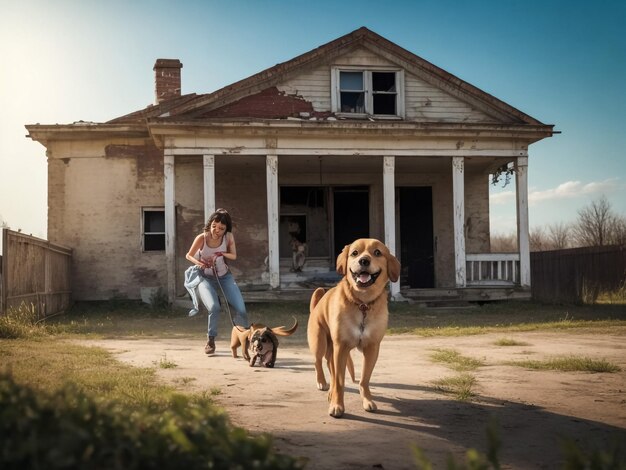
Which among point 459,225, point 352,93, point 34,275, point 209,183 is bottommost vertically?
point 34,275

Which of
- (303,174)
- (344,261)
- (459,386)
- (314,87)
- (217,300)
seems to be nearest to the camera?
(344,261)

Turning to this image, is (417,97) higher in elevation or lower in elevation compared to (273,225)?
higher

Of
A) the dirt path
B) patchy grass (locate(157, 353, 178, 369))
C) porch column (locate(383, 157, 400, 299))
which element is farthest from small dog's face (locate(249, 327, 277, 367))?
porch column (locate(383, 157, 400, 299))

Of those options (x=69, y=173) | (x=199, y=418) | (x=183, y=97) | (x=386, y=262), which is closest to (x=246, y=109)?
(x=183, y=97)

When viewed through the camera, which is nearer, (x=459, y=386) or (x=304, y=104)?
(x=459, y=386)

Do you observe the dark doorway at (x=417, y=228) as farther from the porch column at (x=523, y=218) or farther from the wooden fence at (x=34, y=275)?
the wooden fence at (x=34, y=275)

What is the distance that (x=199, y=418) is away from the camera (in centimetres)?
193

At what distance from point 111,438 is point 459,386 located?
4.41 metres

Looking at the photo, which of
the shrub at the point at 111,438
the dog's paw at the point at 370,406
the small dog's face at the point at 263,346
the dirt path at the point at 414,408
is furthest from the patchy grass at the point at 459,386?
the shrub at the point at 111,438

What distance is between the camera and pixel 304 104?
17672 millimetres

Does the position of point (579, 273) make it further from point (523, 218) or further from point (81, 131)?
point (81, 131)

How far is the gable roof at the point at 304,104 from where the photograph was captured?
55.6 feet

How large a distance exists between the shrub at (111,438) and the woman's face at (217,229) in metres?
6.50

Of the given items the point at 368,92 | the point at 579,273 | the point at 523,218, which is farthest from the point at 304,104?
the point at 579,273
